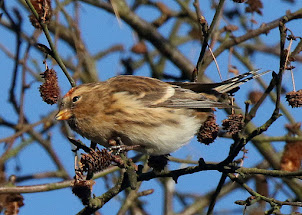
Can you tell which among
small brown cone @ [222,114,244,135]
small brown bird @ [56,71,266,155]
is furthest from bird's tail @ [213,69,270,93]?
small brown cone @ [222,114,244,135]

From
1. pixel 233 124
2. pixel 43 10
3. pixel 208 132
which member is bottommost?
pixel 233 124

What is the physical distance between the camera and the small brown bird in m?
3.95

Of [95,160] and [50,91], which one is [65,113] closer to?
[50,91]

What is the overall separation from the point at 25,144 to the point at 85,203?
7.55ft

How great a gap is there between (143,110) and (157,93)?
0.19 m

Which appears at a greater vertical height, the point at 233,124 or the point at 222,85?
the point at 222,85

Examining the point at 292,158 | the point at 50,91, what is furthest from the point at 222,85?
the point at 50,91

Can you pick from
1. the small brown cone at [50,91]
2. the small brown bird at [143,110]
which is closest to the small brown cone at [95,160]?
the small brown cone at [50,91]

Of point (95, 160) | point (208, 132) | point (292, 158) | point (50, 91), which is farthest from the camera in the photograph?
point (292, 158)

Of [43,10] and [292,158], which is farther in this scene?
[292,158]

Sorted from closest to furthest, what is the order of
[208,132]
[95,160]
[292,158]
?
1. [95,160]
2. [208,132]
3. [292,158]

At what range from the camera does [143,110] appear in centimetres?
414

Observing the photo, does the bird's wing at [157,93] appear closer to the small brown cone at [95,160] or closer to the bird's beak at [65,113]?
the bird's beak at [65,113]

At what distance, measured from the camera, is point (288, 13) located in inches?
182
